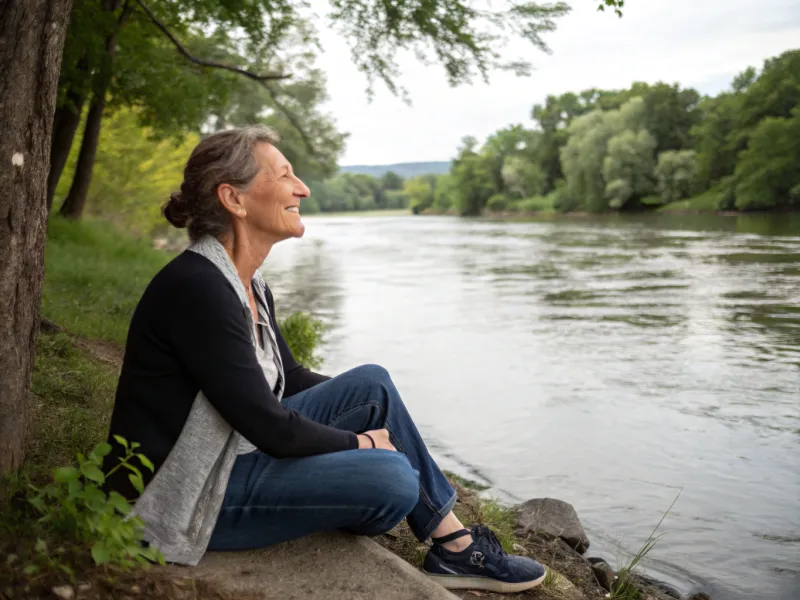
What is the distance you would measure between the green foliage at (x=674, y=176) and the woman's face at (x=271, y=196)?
65049mm

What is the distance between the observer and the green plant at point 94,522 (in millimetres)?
2291

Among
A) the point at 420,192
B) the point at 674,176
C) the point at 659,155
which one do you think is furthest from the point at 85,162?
the point at 420,192

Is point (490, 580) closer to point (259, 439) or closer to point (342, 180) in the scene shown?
point (259, 439)

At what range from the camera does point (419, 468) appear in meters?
3.00

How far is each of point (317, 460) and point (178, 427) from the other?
43 cm

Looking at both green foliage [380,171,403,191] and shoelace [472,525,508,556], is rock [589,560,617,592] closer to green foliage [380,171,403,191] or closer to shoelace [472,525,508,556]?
shoelace [472,525,508,556]

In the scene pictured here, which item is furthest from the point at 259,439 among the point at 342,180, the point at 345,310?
the point at 342,180

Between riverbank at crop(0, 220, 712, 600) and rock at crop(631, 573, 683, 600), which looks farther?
rock at crop(631, 573, 683, 600)

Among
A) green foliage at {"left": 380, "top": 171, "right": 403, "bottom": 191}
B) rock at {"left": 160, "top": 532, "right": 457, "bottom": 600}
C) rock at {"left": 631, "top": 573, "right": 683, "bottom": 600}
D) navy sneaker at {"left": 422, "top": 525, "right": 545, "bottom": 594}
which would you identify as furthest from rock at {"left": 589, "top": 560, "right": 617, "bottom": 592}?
green foliage at {"left": 380, "top": 171, "right": 403, "bottom": 191}

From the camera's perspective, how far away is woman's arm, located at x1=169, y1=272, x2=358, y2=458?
250 centimetres

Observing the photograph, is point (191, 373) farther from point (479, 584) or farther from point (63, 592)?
point (479, 584)

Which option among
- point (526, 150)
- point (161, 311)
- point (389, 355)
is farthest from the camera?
point (526, 150)

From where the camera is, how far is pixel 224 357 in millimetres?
2500

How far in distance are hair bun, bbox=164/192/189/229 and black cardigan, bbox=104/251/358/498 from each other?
214 millimetres
